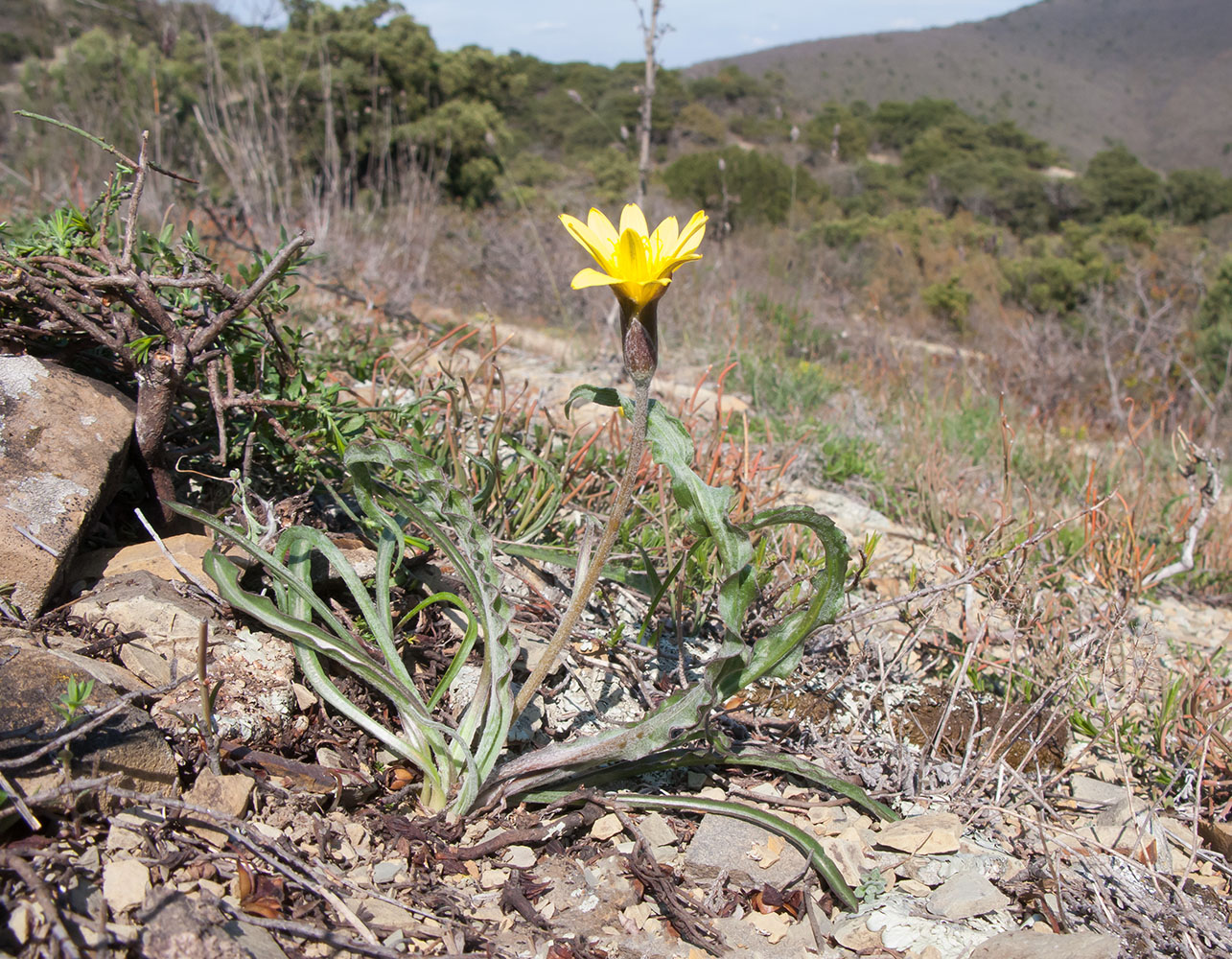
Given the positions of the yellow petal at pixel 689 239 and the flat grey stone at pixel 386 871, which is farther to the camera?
the flat grey stone at pixel 386 871

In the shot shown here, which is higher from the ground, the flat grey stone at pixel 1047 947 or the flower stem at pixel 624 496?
the flower stem at pixel 624 496

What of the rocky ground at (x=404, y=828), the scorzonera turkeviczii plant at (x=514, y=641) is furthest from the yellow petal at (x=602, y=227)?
the rocky ground at (x=404, y=828)

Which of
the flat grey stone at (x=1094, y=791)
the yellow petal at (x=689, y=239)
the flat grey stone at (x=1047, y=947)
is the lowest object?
the flat grey stone at (x=1094, y=791)

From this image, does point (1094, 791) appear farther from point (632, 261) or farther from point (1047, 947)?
point (632, 261)

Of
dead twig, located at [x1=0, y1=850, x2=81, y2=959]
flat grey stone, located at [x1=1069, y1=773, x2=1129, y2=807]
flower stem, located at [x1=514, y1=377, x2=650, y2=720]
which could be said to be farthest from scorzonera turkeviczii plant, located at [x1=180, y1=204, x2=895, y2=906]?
flat grey stone, located at [x1=1069, y1=773, x2=1129, y2=807]

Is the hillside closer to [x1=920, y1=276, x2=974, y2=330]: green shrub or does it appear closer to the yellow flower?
[x1=920, y1=276, x2=974, y2=330]: green shrub

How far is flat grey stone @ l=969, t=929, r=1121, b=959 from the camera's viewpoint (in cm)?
126

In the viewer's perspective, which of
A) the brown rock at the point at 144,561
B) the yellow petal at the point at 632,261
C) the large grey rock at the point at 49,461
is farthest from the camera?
the brown rock at the point at 144,561

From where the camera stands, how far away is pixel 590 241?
4.09 ft

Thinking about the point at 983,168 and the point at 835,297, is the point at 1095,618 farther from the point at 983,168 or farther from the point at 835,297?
the point at 983,168

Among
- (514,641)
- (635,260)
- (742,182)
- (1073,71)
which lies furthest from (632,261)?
(1073,71)

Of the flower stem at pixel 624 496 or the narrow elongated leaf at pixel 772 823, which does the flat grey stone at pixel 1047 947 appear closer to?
the narrow elongated leaf at pixel 772 823

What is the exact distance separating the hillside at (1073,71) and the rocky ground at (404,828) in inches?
→ 1758

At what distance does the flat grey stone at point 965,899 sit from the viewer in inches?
57.0
